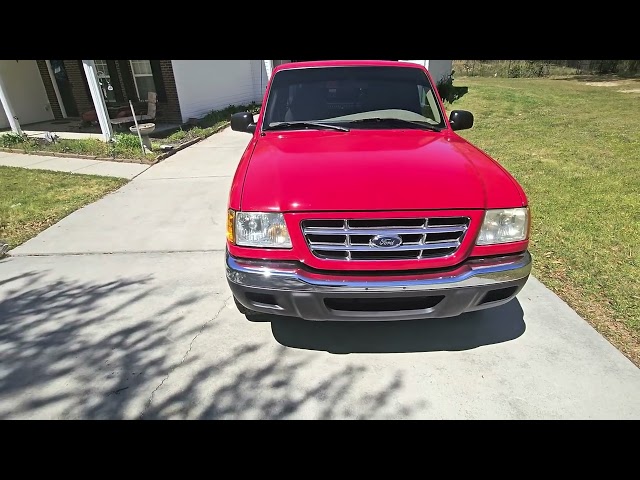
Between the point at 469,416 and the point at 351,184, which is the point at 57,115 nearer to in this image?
the point at 351,184

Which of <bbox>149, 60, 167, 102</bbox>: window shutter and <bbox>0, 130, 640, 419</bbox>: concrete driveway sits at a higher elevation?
<bbox>149, 60, 167, 102</bbox>: window shutter

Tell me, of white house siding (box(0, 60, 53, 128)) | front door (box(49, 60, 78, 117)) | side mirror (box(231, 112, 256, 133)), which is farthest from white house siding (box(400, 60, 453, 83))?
white house siding (box(0, 60, 53, 128))

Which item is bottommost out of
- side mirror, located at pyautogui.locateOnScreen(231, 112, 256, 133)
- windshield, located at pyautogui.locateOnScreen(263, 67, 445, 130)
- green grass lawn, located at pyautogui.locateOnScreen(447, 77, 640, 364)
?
green grass lawn, located at pyautogui.locateOnScreen(447, 77, 640, 364)

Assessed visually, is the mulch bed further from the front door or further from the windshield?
the windshield

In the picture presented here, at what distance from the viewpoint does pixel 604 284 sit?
10.6 ft

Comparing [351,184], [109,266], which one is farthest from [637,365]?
[109,266]

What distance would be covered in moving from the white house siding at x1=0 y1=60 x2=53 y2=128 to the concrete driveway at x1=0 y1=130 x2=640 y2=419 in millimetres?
11517

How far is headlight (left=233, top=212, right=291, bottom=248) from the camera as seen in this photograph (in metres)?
2.10

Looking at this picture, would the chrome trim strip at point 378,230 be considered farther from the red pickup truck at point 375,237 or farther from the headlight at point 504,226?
the headlight at point 504,226

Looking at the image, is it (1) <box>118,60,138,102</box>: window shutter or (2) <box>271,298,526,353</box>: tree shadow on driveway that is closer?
Answer: (2) <box>271,298,526,353</box>: tree shadow on driveway

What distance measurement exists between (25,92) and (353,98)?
13.8m

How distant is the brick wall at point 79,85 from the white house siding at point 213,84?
322 centimetres

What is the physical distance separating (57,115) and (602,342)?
1595 centimetres

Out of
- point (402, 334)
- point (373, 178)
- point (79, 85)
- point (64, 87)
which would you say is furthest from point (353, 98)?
point (64, 87)
